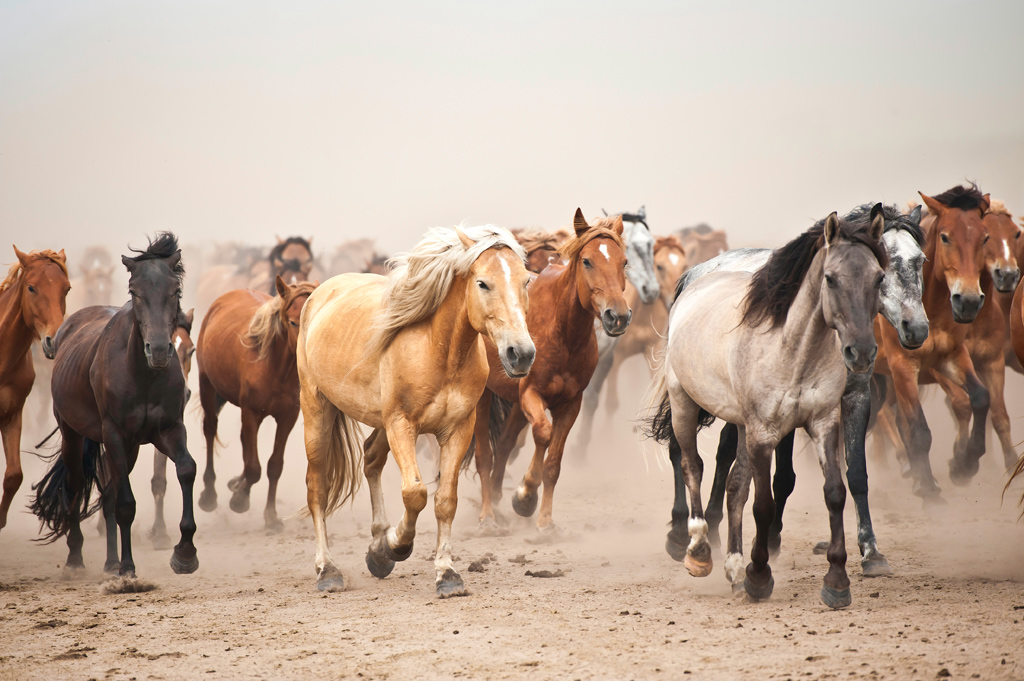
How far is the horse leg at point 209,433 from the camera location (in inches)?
325

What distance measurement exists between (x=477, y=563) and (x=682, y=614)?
5.78ft

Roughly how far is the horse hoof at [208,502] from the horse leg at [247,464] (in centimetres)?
33

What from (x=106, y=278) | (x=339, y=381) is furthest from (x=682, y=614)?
(x=106, y=278)

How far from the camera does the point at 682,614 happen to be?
15.0 feet

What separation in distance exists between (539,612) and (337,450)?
6.17 feet

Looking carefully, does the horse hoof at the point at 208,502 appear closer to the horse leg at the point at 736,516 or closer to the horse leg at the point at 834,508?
the horse leg at the point at 736,516

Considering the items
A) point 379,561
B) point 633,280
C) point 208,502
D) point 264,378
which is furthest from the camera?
point 633,280

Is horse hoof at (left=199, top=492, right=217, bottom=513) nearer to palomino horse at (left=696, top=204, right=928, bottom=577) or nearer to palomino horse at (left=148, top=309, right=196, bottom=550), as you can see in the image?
palomino horse at (left=148, top=309, right=196, bottom=550)

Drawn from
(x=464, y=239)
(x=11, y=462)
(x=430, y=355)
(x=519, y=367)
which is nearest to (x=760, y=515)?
(x=519, y=367)

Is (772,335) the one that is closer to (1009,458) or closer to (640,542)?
(640,542)

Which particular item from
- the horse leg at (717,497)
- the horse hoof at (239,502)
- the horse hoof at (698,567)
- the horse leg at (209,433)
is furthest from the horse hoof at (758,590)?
the horse leg at (209,433)

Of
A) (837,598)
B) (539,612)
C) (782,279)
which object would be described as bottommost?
(539,612)

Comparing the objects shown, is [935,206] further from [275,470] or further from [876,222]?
[275,470]

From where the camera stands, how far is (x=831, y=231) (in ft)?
14.3
